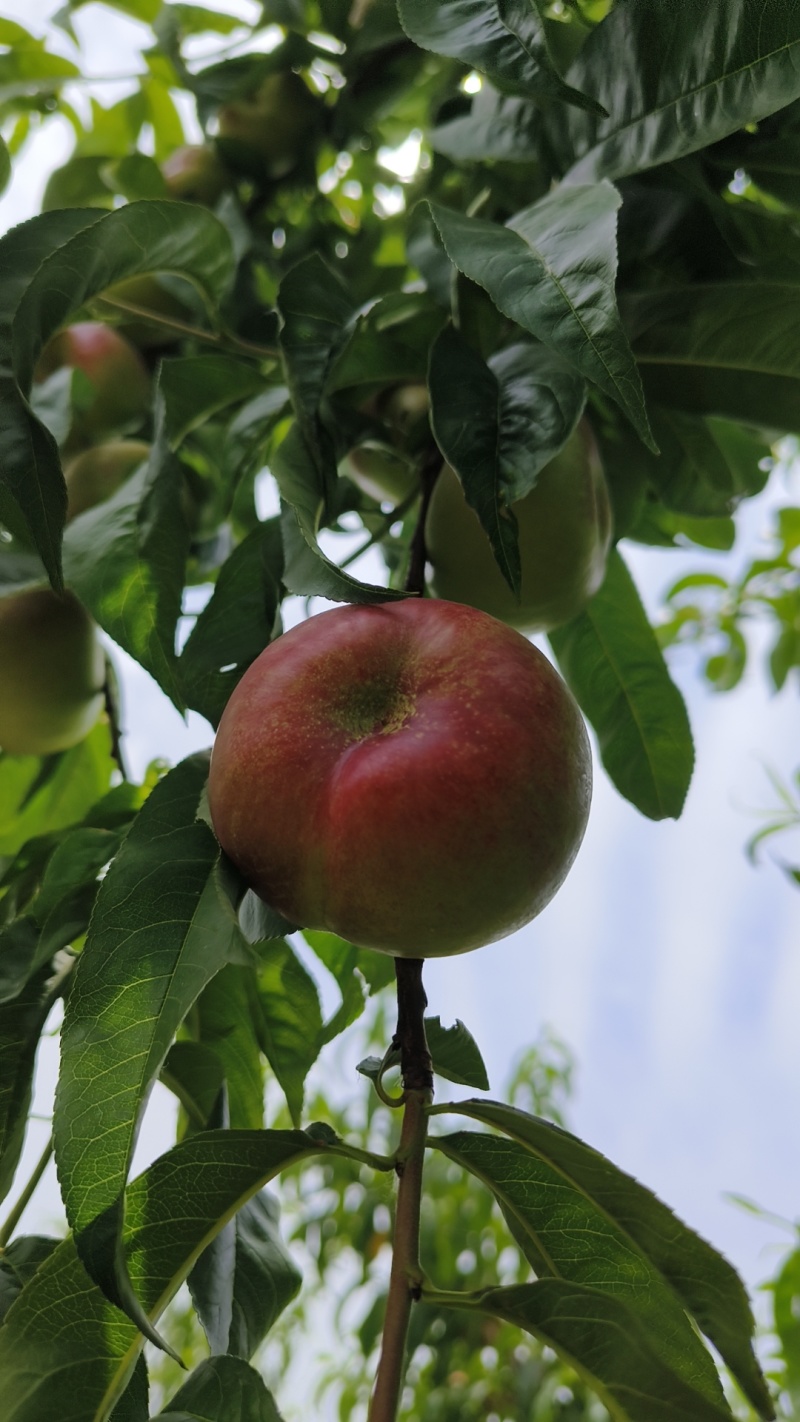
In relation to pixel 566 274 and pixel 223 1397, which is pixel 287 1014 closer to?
pixel 223 1397

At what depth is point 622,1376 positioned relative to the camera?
324 millimetres

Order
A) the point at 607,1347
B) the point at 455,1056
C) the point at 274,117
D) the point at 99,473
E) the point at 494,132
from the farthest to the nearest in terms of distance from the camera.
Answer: the point at 274,117
the point at 99,473
the point at 494,132
the point at 455,1056
the point at 607,1347

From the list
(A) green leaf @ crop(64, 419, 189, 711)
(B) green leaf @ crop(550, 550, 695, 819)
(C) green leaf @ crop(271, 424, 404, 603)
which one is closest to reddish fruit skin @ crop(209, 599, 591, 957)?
(C) green leaf @ crop(271, 424, 404, 603)

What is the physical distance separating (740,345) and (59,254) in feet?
0.89

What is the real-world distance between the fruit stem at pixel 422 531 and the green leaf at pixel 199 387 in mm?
143

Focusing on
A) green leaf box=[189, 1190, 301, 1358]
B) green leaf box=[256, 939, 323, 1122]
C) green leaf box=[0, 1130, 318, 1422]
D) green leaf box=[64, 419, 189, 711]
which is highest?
green leaf box=[64, 419, 189, 711]

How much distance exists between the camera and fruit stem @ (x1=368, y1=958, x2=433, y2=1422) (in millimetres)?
338

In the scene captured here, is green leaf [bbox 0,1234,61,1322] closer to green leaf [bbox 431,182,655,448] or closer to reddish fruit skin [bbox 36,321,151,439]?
green leaf [bbox 431,182,655,448]

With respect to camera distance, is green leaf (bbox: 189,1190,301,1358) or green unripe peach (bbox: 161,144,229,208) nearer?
green leaf (bbox: 189,1190,301,1358)

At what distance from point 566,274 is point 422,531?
5.7 inches

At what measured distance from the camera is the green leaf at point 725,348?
0.47m

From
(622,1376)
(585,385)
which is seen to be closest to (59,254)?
(585,385)

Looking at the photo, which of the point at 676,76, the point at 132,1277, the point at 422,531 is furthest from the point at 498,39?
the point at 132,1277

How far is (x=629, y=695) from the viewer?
62 centimetres
